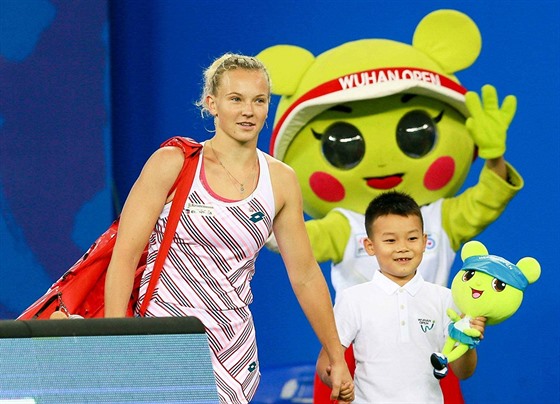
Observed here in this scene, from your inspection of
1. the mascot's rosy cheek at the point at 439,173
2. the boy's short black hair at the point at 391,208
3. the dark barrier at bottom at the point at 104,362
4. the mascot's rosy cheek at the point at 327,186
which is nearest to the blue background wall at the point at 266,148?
the mascot's rosy cheek at the point at 439,173

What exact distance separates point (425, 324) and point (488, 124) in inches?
32.1

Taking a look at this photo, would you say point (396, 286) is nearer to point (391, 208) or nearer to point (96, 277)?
point (391, 208)

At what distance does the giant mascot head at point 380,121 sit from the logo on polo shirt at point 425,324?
843 mm

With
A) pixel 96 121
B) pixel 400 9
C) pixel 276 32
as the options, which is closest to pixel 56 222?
pixel 96 121

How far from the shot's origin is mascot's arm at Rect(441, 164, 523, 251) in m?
3.14

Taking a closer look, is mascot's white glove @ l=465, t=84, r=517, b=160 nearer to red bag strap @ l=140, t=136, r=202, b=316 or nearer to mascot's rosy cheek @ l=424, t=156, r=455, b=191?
mascot's rosy cheek @ l=424, t=156, r=455, b=191

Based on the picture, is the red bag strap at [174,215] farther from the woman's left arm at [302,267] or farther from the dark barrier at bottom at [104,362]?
the dark barrier at bottom at [104,362]

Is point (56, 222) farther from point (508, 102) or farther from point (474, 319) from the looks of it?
point (474, 319)

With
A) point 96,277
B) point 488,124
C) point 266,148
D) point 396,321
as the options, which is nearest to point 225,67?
point 96,277

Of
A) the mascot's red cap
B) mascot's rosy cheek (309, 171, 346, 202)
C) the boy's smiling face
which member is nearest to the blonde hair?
the boy's smiling face

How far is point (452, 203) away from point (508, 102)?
0.33m

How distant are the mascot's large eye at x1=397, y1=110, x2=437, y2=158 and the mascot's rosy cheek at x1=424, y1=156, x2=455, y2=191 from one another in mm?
57

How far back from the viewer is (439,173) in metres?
3.30

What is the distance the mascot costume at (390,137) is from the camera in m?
A: 3.19
